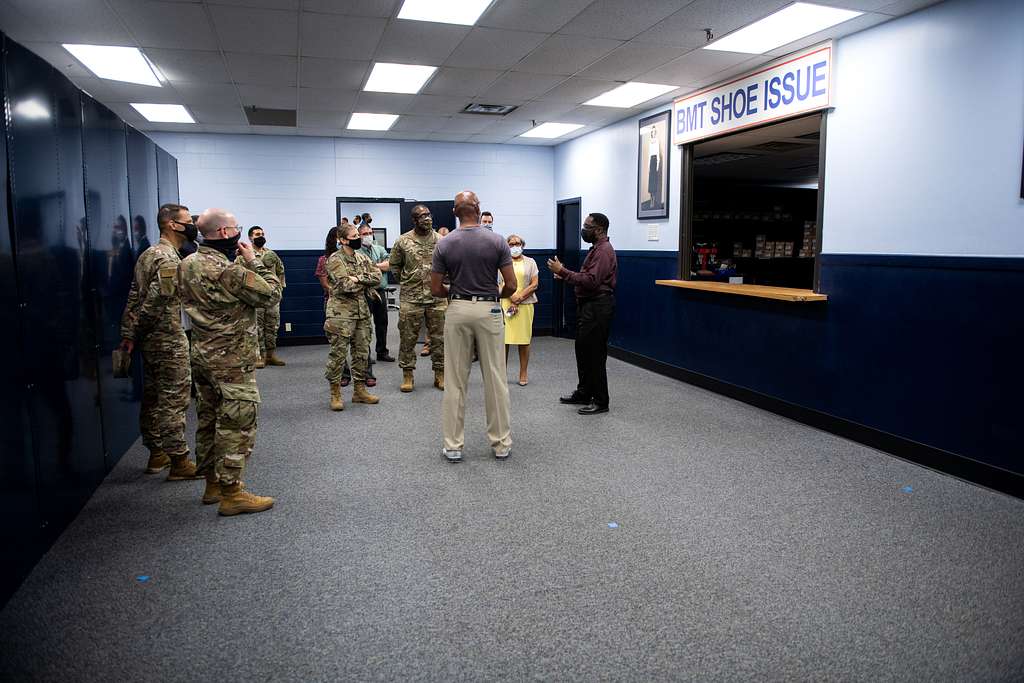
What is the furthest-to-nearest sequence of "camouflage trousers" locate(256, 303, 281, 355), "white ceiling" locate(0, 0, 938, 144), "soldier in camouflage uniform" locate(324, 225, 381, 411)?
"camouflage trousers" locate(256, 303, 281, 355)
"soldier in camouflage uniform" locate(324, 225, 381, 411)
"white ceiling" locate(0, 0, 938, 144)

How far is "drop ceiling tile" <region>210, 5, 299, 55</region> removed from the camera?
4.51 metres

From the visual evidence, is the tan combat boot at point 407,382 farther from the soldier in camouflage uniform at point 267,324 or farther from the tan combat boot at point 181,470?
the tan combat boot at point 181,470

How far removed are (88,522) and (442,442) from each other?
2.15 m

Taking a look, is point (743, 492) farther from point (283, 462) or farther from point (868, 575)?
point (283, 462)

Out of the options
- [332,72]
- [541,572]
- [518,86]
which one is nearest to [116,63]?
[332,72]

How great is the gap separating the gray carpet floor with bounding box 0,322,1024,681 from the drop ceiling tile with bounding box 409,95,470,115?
4082 millimetres

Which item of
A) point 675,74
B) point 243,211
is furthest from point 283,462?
point 243,211

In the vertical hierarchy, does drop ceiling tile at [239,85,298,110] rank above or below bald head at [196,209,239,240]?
above

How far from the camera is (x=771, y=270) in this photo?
11.4 meters

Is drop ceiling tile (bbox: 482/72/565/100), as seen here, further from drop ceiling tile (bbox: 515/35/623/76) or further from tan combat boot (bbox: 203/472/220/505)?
tan combat boot (bbox: 203/472/220/505)

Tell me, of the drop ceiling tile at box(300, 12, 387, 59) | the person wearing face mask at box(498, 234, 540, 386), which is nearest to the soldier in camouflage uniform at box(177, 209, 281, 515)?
the drop ceiling tile at box(300, 12, 387, 59)

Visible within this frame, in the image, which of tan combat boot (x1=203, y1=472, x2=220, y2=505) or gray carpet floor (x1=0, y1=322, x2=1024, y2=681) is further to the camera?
tan combat boot (x1=203, y1=472, x2=220, y2=505)

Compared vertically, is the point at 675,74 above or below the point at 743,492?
above

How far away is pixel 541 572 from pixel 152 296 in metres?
2.57
